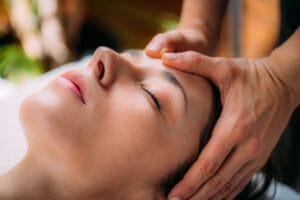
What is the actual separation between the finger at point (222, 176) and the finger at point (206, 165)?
2cm

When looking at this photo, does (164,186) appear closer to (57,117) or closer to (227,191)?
(227,191)

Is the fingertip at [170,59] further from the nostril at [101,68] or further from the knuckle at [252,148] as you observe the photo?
the knuckle at [252,148]

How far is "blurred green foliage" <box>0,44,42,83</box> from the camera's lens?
7.15 ft

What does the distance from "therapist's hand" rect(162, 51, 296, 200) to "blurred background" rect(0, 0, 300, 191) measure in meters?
0.55

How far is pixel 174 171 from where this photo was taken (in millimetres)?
1225

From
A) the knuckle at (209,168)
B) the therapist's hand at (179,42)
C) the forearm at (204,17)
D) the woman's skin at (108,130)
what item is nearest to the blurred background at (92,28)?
the forearm at (204,17)

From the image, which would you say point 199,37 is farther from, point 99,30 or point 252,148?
point 99,30

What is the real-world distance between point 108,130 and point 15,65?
3.93 feet

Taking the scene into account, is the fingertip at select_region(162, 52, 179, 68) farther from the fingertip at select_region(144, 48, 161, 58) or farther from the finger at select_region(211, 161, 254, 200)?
the finger at select_region(211, 161, 254, 200)

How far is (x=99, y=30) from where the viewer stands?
312cm

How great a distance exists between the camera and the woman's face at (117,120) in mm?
1147

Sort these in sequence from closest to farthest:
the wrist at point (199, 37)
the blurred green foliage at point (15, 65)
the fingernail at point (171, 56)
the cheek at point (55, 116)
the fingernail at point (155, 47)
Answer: the cheek at point (55, 116), the fingernail at point (171, 56), the fingernail at point (155, 47), the wrist at point (199, 37), the blurred green foliage at point (15, 65)

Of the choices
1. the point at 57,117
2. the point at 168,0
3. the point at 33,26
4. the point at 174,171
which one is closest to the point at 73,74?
the point at 57,117

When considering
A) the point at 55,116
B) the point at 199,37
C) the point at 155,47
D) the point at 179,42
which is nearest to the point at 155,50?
the point at 155,47
